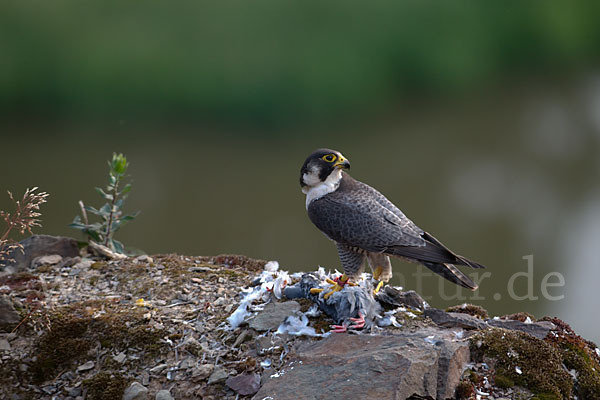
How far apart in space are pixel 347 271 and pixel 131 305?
907 mm

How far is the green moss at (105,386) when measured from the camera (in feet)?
6.67

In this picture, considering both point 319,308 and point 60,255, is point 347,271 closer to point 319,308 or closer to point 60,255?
point 319,308

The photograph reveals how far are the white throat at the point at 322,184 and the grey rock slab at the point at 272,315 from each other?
1.78 ft

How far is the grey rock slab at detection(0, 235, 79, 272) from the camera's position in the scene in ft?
9.57

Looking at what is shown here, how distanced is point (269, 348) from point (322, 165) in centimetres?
86

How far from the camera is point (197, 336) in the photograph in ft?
7.34

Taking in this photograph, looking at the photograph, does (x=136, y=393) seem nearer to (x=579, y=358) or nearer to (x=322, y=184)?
(x=322, y=184)

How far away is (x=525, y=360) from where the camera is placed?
2115mm

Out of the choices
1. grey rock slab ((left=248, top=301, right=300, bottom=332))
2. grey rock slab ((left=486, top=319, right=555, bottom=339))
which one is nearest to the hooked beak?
grey rock slab ((left=248, top=301, right=300, bottom=332))

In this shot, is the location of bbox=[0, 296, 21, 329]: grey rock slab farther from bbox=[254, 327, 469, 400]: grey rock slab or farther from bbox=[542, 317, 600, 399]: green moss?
bbox=[542, 317, 600, 399]: green moss

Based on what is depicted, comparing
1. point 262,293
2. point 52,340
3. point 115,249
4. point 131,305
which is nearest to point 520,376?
point 262,293

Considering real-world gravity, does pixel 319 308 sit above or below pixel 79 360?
above

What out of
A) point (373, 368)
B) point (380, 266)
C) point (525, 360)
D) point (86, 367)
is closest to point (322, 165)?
point (380, 266)

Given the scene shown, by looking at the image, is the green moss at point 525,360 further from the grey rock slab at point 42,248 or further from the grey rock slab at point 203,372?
the grey rock slab at point 42,248
